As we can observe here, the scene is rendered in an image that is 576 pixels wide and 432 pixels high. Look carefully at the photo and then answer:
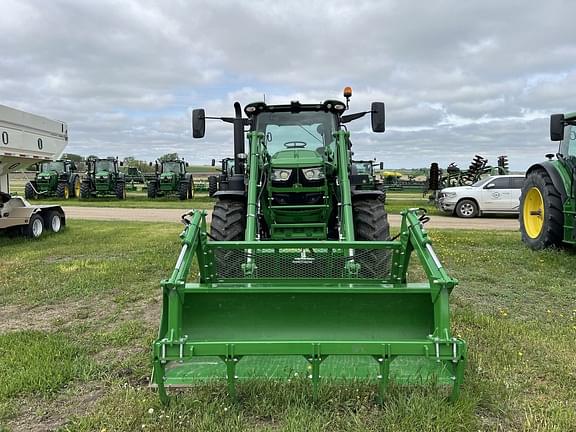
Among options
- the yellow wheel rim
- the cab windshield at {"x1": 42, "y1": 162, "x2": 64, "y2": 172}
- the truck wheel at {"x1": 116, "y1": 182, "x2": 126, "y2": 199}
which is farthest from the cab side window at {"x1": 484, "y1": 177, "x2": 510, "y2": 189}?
the cab windshield at {"x1": 42, "y1": 162, "x2": 64, "y2": 172}

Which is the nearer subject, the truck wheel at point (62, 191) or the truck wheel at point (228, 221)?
the truck wheel at point (228, 221)

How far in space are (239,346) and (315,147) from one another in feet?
13.0

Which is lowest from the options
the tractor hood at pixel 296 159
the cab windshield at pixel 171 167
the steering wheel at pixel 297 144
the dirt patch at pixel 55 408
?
the dirt patch at pixel 55 408

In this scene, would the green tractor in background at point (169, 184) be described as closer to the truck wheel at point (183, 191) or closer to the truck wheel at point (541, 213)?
the truck wheel at point (183, 191)

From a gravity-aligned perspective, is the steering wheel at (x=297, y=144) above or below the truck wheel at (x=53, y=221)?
above

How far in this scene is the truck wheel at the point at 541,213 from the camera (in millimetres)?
7969

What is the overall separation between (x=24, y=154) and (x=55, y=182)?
1758cm

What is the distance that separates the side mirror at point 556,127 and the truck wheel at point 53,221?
403 inches

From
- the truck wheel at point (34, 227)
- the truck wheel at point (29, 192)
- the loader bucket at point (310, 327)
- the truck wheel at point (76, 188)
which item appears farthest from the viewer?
the truck wheel at point (76, 188)

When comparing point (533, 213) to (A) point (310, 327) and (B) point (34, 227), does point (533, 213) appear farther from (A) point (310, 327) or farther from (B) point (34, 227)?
(B) point (34, 227)

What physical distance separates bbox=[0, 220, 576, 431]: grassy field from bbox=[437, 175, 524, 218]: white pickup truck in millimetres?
9846

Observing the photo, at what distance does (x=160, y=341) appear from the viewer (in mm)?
2887

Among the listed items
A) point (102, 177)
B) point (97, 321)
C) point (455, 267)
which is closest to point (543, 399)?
point (97, 321)

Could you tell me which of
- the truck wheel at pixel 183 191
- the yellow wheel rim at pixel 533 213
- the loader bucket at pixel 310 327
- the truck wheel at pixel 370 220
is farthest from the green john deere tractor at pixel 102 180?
the loader bucket at pixel 310 327
